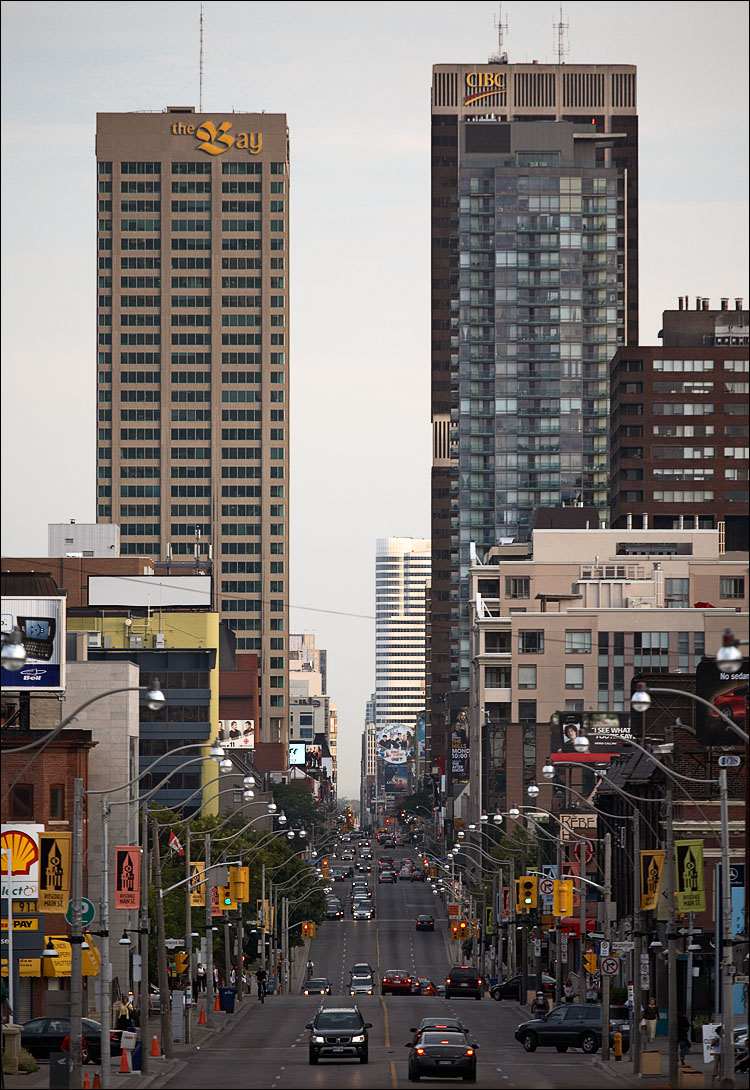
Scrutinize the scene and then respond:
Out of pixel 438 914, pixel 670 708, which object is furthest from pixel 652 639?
pixel 670 708

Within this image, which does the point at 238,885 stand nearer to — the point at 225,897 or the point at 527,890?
the point at 225,897

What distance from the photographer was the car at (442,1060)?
50094mm

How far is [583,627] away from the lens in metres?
170

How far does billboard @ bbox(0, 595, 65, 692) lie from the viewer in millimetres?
84938

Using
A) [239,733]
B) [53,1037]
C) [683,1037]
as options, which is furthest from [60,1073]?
[239,733]

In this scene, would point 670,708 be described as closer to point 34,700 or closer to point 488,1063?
point 34,700

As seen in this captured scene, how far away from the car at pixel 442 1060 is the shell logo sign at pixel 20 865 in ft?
62.5

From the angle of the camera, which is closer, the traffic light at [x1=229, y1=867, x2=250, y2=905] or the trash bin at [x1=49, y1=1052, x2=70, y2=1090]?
the trash bin at [x1=49, y1=1052, x2=70, y2=1090]

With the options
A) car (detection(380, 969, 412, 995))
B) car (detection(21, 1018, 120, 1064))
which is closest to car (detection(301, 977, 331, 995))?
car (detection(380, 969, 412, 995))

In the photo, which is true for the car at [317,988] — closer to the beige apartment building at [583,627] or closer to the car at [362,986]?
the car at [362,986]

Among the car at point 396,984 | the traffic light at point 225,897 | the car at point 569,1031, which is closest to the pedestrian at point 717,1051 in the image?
the car at point 569,1031

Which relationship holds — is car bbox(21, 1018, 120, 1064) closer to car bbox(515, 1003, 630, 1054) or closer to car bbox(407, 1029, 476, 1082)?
car bbox(515, 1003, 630, 1054)

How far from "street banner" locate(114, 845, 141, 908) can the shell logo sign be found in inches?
227

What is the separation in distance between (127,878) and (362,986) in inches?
2036
